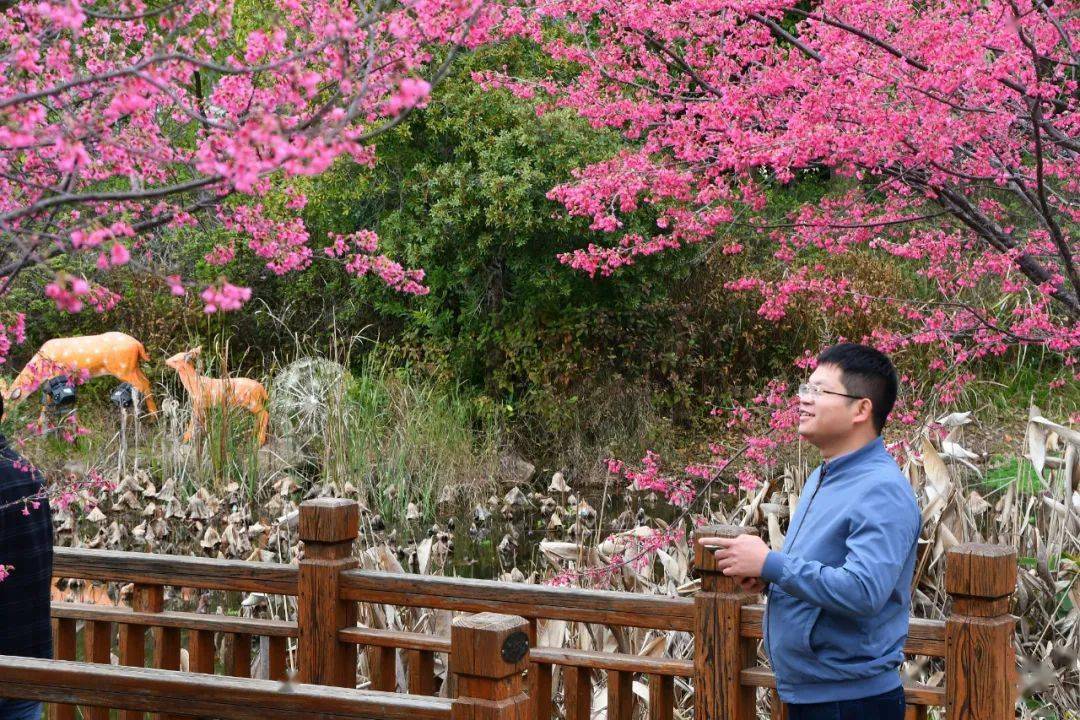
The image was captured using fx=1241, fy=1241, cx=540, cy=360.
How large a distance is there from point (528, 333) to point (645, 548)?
675 cm

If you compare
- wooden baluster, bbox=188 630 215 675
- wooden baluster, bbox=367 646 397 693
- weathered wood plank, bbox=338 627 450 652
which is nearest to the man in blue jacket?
weathered wood plank, bbox=338 627 450 652

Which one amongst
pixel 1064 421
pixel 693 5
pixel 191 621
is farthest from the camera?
pixel 1064 421

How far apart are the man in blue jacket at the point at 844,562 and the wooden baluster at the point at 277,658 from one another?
157 cm

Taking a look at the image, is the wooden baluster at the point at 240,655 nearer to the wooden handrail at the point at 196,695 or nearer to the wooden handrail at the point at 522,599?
the wooden handrail at the point at 522,599

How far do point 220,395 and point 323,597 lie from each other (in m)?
5.20

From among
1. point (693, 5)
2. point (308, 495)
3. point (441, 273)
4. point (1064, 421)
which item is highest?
point (693, 5)

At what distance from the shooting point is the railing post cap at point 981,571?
280cm

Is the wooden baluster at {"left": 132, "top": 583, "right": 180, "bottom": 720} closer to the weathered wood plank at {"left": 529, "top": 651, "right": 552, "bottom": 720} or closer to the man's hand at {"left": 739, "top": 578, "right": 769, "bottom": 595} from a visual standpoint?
the weathered wood plank at {"left": 529, "top": 651, "right": 552, "bottom": 720}

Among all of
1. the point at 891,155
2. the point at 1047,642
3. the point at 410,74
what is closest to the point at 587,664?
the point at 410,74

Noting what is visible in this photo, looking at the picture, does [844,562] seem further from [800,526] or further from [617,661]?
[617,661]

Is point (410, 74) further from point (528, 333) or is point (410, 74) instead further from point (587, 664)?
point (528, 333)

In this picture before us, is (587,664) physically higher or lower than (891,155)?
lower

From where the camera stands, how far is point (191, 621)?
141 inches

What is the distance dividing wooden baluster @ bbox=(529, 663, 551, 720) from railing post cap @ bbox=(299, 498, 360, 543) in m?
0.65
